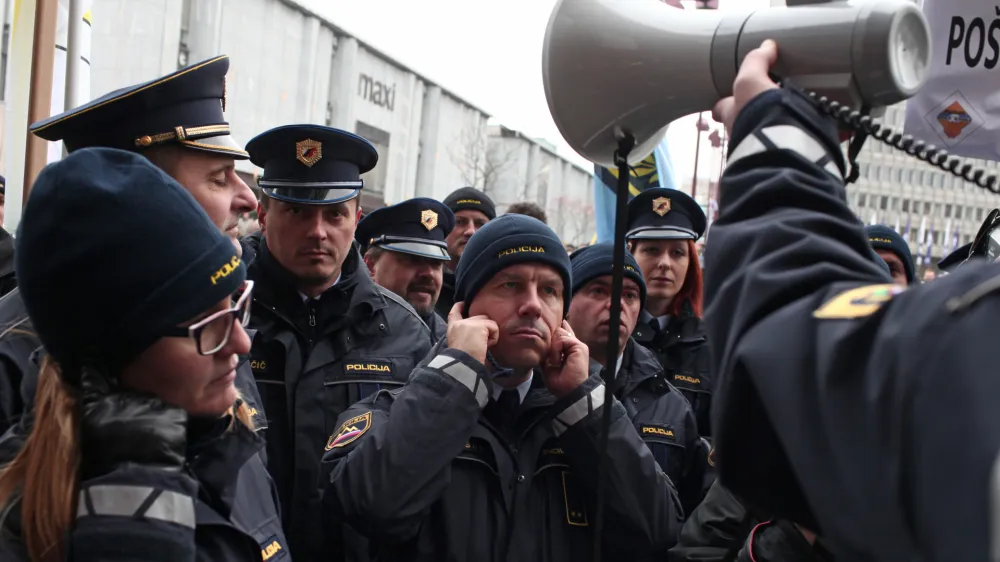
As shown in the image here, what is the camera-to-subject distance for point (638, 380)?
3.47 m

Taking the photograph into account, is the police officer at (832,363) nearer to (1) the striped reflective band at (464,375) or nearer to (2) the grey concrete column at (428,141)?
(1) the striped reflective band at (464,375)

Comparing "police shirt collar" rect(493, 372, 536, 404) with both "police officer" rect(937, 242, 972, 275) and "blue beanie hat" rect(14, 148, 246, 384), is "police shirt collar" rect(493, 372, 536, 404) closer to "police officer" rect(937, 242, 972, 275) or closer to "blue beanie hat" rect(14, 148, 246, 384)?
"blue beanie hat" rect(14, 148, 246, 384)

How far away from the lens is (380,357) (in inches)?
131

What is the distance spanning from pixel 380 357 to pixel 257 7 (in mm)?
16315

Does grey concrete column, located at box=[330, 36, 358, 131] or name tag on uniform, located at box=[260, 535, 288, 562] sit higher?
grey concrete column, located at box=[330, 36, 358, 131]

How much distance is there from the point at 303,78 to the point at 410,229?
16197mm

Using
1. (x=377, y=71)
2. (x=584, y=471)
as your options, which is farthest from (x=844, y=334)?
(x=377, y=71)

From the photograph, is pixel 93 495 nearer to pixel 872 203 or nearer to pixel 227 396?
pixel 227 396

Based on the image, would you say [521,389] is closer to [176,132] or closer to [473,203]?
[176,132]

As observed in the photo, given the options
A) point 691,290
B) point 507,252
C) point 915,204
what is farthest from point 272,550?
point 915,204

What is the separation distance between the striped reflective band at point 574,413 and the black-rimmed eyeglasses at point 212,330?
1057 mm

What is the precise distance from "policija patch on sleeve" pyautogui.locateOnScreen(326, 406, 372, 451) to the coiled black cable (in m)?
1.67

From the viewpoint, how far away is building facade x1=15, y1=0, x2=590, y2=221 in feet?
47.8

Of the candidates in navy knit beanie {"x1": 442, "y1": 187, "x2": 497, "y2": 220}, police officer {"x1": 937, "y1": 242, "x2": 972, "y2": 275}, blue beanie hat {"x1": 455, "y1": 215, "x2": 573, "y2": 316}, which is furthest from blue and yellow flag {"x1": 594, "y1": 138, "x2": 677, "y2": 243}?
blue beanie hat {"x1": 455, "y1": 215, "x2": 573, "y2": 316}
